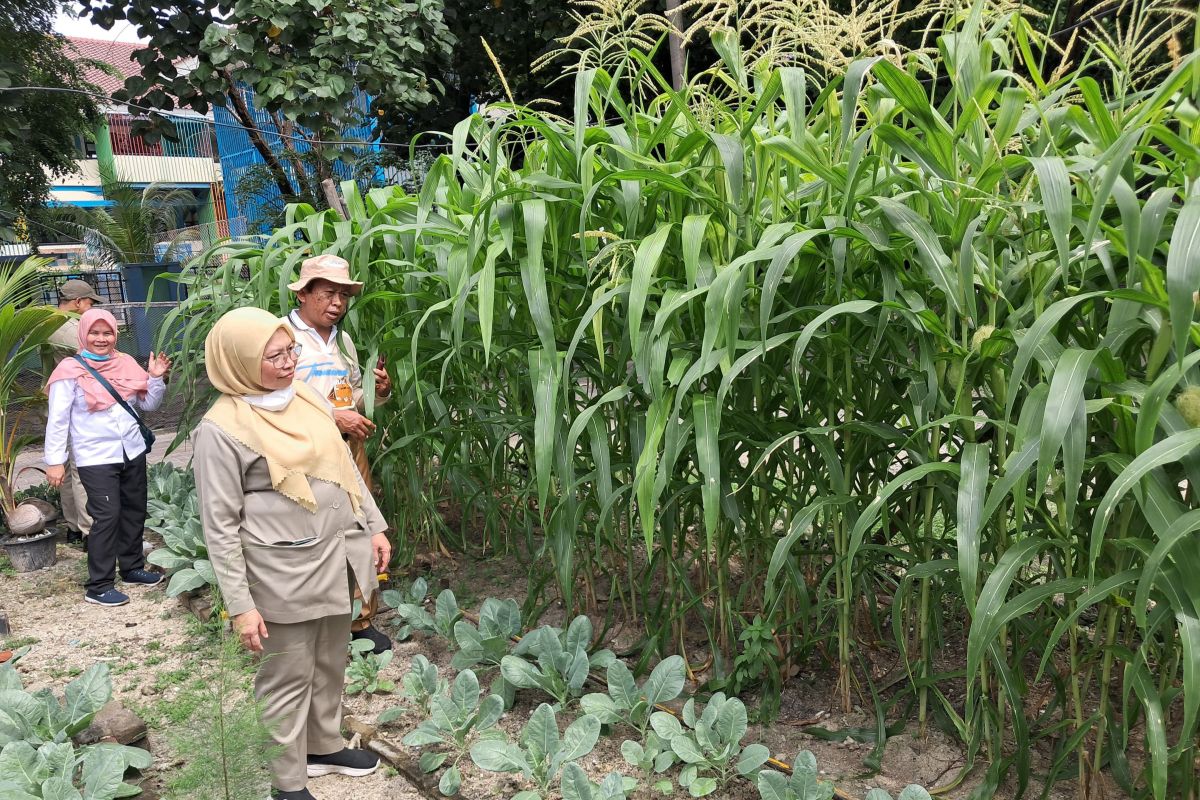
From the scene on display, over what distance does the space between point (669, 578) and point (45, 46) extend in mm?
8885

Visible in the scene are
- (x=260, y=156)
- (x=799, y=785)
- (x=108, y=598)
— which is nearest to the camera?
(x=799, y=785)

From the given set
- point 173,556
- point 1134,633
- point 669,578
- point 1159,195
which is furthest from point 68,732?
point 1159,195

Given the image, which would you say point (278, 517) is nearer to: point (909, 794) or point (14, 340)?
point (909, 794)

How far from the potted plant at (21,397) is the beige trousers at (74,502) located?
107 millimetres

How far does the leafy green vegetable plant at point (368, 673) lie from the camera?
273 centimetres

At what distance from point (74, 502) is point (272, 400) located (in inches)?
110

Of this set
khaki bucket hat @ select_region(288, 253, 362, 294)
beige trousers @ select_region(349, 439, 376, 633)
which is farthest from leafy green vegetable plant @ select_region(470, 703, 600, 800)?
khaki bucket hat @ select_region(288, 253, 362, 294)

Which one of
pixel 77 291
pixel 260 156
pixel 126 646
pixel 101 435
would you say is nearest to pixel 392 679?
pixel 126 646

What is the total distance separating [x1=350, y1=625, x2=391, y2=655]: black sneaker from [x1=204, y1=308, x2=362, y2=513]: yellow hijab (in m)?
1.07

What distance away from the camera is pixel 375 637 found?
3033 millimetres

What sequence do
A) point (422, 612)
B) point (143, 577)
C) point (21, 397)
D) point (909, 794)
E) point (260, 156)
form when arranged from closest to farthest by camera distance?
point (909, 794), point (422, 612), point (143, 577), point (21, 397), point (260, 156)

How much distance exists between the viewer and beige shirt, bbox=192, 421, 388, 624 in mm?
1994

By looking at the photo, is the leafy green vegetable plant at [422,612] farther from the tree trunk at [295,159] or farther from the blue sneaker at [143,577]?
the tree trunk at [295,159]

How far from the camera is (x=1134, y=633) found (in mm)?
1919
